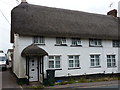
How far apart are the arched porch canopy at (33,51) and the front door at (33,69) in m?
1.41

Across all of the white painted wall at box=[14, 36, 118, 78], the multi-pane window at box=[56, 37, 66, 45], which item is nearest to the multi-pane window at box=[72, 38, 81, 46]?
the white painted wall at box=[14, 36, 118, 78]

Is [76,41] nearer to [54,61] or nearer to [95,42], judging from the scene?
[95,42]

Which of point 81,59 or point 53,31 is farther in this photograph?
point 81,59

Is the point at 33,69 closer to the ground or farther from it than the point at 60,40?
closer to the ground

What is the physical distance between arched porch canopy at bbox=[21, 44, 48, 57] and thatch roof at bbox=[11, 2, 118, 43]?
1.32m

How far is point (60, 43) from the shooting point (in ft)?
55.9

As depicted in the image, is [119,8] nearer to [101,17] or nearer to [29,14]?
[101,17]

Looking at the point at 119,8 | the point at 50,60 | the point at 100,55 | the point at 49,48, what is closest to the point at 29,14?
the point at 49,48

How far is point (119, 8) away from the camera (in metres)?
28.1

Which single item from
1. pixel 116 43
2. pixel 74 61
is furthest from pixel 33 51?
pixel 116 43

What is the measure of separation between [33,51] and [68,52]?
165 inches

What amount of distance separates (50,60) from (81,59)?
3559 mm

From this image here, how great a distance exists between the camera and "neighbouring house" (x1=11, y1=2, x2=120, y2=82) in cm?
1531

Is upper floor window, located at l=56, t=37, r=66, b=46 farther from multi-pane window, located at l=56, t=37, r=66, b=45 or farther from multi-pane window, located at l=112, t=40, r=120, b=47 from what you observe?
multi-pane window, located at l=112, t=40, r=120, b=47
